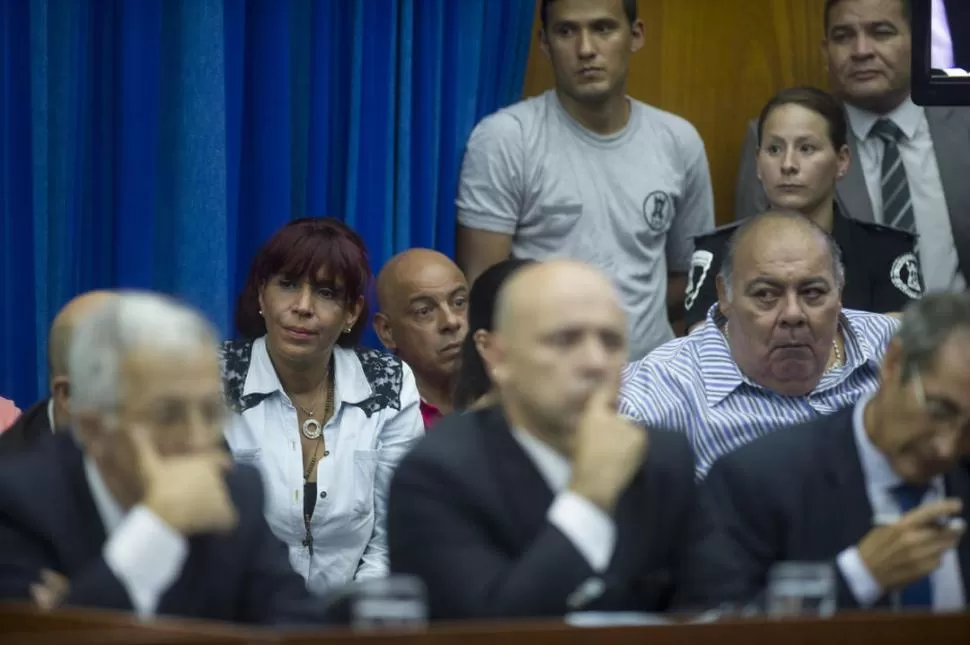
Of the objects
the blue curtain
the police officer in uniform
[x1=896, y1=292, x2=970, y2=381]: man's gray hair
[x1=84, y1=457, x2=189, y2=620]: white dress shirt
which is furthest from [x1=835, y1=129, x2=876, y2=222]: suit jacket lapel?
[x1=84, y1=457, x2=189, y2=620]: white dress shirt

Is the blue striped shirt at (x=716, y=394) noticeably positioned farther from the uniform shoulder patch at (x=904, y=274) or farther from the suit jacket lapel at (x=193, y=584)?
the suit jacket lapel at (x=193, y=584)

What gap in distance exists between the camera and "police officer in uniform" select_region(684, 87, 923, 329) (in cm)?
418

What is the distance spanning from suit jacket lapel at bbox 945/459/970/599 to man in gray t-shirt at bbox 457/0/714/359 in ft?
5.65

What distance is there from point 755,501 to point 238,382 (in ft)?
4.87

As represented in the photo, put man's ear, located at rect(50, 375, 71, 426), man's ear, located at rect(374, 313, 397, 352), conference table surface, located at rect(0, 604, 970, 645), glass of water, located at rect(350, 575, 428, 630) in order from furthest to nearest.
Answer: man's ear, located at rect(374, 313, 397, 352)
man's ear, located at rect(50, 375, 71, 426)
glass of water, located at rect(350, 575, 428, 630)
conference table surface, located at rect(0, 604, 970, 645)

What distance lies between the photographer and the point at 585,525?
238 cm

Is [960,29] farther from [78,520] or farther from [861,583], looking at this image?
[78,520]

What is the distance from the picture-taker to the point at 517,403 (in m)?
2.59

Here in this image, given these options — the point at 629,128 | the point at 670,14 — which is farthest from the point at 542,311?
the point at 670,14

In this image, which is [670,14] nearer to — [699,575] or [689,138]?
[689,138]

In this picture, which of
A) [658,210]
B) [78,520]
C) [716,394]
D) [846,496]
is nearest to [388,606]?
[78,520]

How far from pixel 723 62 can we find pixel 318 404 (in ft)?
6.42

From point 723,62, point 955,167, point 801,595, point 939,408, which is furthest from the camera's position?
point 723,62

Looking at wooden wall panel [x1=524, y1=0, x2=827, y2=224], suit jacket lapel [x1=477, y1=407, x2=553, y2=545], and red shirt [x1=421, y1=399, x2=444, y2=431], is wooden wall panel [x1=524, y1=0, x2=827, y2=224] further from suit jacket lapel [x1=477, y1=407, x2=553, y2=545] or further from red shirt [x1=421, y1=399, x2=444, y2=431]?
suit jacket lapel [x1=477, y1=407, x2=553, y2=545]
